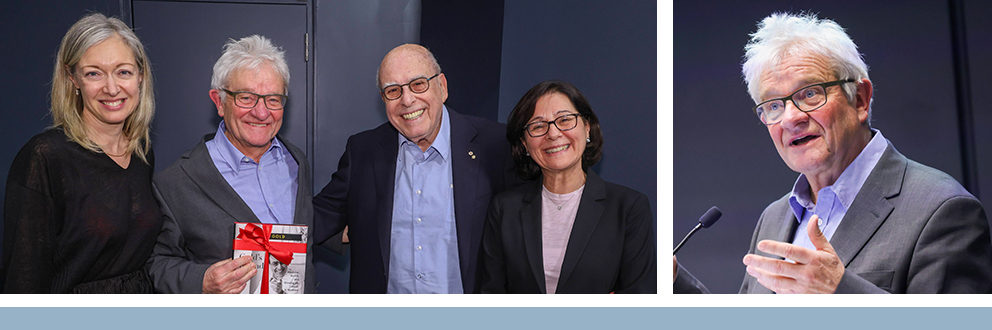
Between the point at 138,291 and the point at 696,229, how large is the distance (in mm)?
2224

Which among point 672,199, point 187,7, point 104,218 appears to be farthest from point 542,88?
point 187,7

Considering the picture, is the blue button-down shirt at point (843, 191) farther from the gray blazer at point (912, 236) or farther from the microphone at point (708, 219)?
the microphone at point (708, 219)

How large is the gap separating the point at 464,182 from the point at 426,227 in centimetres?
25

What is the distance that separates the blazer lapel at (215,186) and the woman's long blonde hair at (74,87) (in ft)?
0.67

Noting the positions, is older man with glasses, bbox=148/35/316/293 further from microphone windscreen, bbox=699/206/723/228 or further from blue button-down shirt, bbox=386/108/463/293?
microphone windscreen, bbox=699/206/723/228

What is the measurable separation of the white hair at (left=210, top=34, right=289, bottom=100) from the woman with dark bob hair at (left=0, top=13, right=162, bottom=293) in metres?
0.29

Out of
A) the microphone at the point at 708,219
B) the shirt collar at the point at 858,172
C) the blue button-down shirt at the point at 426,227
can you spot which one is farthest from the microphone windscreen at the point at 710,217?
the blue button-down shirt at the point at 426,227

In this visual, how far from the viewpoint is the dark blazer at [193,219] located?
8.25 feet

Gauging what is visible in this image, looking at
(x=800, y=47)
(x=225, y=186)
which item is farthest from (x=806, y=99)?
(x=225, y=186)

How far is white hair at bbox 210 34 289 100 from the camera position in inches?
102

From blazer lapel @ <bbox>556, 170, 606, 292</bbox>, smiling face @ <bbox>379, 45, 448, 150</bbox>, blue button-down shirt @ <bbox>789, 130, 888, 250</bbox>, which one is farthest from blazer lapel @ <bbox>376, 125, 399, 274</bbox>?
blue button-down shirt @ <bbox>789, 130, 888, 250</bbox>

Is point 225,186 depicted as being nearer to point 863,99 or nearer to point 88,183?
point 88,183

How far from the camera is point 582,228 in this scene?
8.14 feet

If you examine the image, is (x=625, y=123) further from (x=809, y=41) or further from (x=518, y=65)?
(x=809, y=41)
